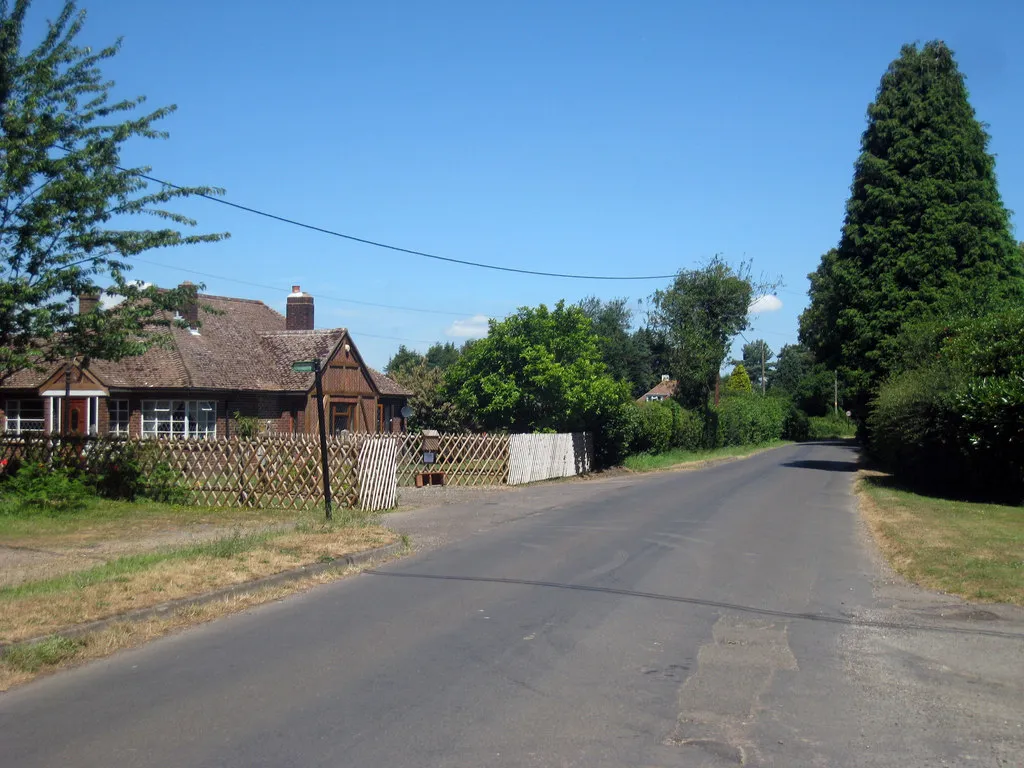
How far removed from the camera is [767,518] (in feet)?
59.0

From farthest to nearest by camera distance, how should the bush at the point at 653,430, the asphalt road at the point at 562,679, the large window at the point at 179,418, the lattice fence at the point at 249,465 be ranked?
1. the bush at the point at 653,430
2. the large window at the point at 179,418
3. the lattice fence at the point at 249,465
4. the asphalt road at the point at 562,679

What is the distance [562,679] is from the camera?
6.88 metres

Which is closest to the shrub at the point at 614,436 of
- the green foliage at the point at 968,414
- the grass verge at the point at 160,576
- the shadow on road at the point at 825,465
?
the shadow on road at the point at 825,465

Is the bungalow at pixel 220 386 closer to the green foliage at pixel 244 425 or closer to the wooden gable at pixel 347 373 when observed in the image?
the wooden gable at pixel 347 373

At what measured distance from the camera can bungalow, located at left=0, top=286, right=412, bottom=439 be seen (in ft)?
96.5

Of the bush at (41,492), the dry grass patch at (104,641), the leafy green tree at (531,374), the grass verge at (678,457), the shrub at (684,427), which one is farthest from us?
the shrub at (684,427)

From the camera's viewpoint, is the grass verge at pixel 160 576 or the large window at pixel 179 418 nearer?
the grass verge at pixel 160 576

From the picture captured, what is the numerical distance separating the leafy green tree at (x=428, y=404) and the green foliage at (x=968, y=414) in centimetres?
1996

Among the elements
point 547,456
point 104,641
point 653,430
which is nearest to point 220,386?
point 547,456

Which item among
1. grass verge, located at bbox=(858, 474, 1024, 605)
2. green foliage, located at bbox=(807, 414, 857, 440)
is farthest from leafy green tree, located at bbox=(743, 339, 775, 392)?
grass verge, located at bbox=(858, 474, 1024, 605)

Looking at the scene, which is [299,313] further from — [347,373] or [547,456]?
[547,456]

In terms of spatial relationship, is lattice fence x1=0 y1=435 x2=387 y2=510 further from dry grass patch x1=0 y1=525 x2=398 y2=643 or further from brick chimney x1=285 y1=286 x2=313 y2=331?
brick chimney x1=285 y1=286 x2=313 y2=331

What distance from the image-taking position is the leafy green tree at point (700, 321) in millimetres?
50594

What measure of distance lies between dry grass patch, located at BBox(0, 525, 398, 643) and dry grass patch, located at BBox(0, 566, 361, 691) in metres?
0.26
